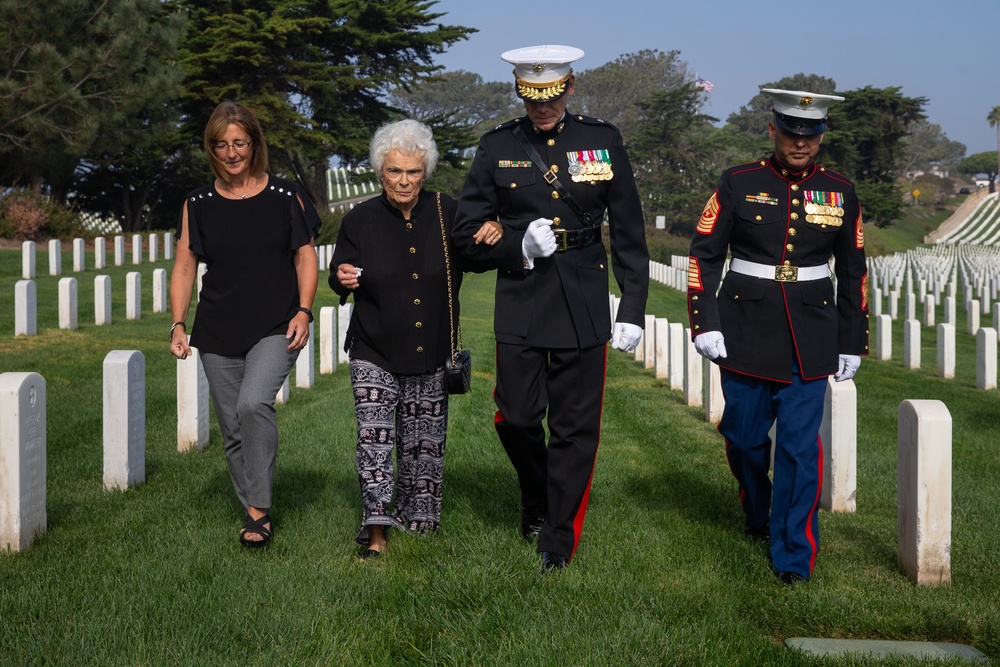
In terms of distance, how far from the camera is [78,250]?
2614cm

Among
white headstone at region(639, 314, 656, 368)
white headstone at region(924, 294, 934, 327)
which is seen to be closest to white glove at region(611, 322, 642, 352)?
white headstone at region(639, 314, 656, 368)

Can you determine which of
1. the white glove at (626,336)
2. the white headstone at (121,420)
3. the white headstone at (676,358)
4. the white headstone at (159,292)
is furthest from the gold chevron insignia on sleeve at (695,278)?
the white headstone at (159,292)

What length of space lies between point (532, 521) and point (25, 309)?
1174 cm

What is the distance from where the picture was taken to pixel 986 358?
53.3 feet

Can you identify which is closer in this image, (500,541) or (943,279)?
(500,541)

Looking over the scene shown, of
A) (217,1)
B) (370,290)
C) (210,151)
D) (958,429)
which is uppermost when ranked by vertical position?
(217,1)

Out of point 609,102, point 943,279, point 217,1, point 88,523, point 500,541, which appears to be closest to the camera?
point 500,541

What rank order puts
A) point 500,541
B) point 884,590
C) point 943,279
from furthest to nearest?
point 943,279
point 500,541
point 884,590

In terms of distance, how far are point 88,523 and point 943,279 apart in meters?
34.0

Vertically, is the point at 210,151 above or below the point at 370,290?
above

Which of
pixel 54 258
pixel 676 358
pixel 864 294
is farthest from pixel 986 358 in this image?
pixel 54 258

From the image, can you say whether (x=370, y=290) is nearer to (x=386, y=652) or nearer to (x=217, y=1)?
(x=386, y=652)

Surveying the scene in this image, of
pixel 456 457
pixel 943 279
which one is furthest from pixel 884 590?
pixel 943 279

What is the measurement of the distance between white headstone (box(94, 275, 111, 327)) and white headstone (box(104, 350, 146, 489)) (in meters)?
11.2
